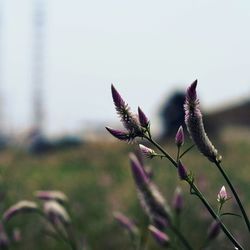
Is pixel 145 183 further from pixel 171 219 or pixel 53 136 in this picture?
pixel 53 136

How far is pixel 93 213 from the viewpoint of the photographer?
36.1 ft

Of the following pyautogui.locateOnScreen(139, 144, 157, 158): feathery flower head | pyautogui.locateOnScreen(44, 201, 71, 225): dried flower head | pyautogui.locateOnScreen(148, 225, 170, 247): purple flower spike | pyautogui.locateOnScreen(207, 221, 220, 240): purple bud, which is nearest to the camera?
pyautogui.locateOnScreen(139, 144, 157, 158): feathery flower head

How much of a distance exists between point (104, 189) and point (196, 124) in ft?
37.2

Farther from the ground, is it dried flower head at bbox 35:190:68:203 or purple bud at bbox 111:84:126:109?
purple bud at bbox 111:84:126:109

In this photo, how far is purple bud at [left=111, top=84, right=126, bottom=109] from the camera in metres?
2.12

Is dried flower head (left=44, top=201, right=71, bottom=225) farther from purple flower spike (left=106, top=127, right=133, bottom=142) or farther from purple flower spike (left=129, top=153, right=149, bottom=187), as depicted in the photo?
purple flower spike (left=106, top=127, right=133, bottom=142)

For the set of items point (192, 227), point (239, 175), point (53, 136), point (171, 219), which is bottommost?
point (53, 136)

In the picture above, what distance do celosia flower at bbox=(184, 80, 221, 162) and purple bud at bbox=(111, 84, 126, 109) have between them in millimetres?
183

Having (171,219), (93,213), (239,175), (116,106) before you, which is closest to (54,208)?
(171,219)

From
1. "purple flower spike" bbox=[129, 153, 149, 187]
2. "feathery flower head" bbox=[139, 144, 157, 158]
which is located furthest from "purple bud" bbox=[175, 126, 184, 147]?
"purple flower spike" bbox=[129, 153, 149, 187]

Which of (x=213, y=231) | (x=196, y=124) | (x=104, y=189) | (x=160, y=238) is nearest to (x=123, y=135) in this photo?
(x=196, y=124)

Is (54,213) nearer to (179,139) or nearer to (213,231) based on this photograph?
(213,231)

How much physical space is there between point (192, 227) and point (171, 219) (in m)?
6.74

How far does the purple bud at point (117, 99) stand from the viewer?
6.97 ft
